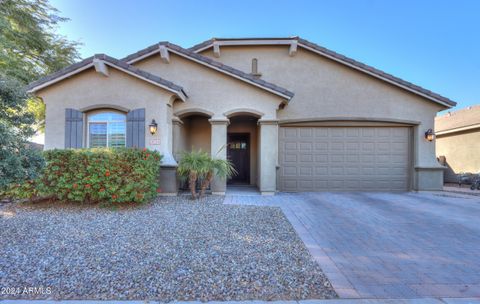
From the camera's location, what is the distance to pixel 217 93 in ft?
27.1

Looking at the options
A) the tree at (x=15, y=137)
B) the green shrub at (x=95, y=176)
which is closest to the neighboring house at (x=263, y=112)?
the green shrub at (x=95, y=176)

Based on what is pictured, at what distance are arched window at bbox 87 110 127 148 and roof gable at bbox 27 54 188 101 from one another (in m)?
1.45

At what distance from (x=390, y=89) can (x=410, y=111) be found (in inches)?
48.3

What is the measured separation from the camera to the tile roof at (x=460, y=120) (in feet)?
42.0

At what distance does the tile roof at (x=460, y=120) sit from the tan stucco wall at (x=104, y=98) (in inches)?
641

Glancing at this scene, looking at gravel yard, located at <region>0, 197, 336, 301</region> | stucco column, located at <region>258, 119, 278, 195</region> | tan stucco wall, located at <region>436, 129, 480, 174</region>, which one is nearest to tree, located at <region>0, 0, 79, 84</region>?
gravel yard, located at <region>0, 197, 336, 301</region>

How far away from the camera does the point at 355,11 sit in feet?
40.9

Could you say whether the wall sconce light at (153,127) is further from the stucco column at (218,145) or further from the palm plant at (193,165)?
the stucco column at (218,145)

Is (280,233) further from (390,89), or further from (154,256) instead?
(390,89)

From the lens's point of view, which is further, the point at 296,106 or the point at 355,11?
the point at 355,11

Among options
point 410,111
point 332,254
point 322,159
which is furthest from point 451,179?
point 332,254

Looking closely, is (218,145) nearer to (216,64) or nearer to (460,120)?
(216,64)

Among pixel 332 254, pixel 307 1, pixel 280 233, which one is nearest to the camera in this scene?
pixel 332 254

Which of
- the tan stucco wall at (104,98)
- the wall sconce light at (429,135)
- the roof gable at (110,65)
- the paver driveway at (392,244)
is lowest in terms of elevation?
the paver driveway at (392,244)
